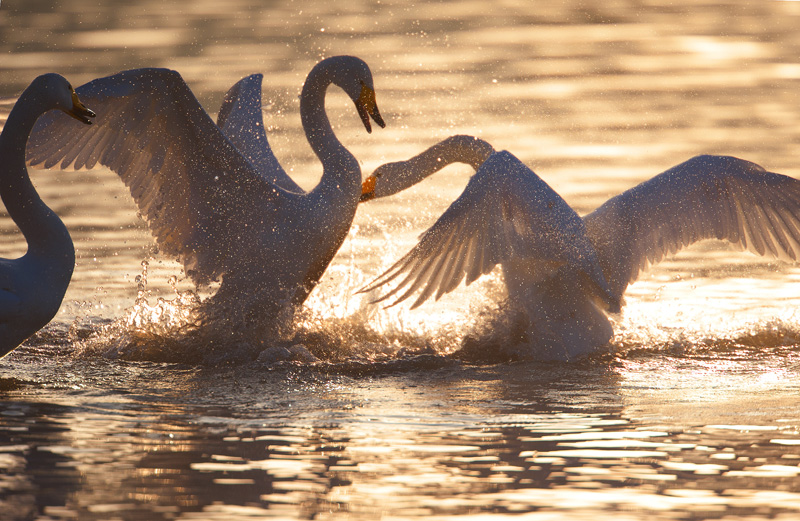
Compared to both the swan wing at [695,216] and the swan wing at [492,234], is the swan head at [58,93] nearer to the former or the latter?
the swan wing at [492,234]

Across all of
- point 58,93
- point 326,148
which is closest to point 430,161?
point 326,148

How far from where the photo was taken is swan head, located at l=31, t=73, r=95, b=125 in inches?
275

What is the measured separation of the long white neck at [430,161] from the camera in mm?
9633

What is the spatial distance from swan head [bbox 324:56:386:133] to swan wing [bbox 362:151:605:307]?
1087 mm

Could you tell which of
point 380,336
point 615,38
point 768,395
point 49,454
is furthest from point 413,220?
point 615,38

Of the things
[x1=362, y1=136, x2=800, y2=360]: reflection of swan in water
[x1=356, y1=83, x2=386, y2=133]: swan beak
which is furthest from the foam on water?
[x1=356, y1=83, x2=386, y2=133]: swan beak

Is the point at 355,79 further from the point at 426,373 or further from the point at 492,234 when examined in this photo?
the point at 426,373

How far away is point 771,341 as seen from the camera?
27.7ft

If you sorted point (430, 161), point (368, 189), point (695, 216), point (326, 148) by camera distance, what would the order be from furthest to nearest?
point (430, 161), point (368, 189), point (695, 216), point (326, 148)

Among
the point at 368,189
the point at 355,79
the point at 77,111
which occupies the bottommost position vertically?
the point at 368,189

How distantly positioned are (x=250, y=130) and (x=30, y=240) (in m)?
2.80

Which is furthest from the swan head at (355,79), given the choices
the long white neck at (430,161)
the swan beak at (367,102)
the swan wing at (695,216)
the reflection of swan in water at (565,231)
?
the swan wing at (695,216)

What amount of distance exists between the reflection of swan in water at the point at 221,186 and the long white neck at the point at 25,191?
0.92 m

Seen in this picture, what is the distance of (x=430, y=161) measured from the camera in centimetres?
975
